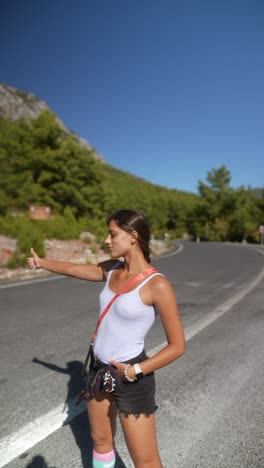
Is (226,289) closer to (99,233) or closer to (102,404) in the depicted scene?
(102,404)

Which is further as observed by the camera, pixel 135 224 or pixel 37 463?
pixel 37 463

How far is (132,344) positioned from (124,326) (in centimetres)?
11

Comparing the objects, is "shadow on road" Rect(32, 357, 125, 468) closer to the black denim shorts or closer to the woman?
the woman

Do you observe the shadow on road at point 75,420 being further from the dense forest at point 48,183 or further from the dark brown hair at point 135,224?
the dense forest at point 48,183

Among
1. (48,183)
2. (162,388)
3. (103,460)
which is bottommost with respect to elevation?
(162,388)

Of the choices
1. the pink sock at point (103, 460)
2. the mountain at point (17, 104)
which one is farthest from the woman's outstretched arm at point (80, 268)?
the mountain at point (17, 104)

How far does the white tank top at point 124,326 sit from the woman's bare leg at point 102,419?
0.24 metres

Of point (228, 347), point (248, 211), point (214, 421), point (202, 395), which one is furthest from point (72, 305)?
point (248, 211)

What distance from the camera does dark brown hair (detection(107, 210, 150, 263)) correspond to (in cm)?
183

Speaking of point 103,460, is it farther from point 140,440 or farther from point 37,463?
point 37,463

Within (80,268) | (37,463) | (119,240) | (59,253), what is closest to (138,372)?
(119,240)

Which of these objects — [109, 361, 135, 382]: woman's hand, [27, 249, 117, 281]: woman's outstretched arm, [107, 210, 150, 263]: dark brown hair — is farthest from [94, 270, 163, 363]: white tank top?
[27, 249, 117, 281]: woman's outstretched arm

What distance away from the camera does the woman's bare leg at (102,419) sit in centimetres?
187

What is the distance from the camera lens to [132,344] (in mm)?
1794
